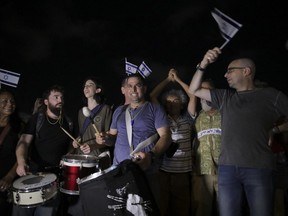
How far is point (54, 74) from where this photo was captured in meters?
4.22

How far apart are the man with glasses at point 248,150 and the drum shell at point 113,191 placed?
2.37 feet

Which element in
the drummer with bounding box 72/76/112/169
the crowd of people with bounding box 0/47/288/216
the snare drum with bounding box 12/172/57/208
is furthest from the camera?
the drummer with bounding box 72/76/112/169

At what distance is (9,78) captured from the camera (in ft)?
13.6

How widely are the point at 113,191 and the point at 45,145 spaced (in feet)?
4.03

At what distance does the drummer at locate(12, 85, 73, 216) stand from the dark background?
1409 millimetres

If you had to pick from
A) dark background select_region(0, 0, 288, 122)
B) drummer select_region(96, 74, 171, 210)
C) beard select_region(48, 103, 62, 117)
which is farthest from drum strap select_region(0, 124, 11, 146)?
dark background select_region(0, 0, 288, 122)

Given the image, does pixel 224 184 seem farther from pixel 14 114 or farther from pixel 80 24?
pixel 80 24

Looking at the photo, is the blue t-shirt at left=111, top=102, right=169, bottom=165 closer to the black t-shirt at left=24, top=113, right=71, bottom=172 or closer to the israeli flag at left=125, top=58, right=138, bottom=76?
the black t-shirt at left=24, top=113, right=71, bottom=172

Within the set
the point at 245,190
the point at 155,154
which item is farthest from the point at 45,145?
the point at 245,190

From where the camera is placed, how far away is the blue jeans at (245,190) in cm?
197

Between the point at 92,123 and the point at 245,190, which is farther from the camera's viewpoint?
the point at 92,123

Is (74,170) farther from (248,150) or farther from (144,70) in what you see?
(144,70)

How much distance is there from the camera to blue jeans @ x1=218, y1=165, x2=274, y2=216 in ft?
6.46

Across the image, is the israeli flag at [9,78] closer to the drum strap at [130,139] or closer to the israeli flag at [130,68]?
the israeli flag at [130,68]
